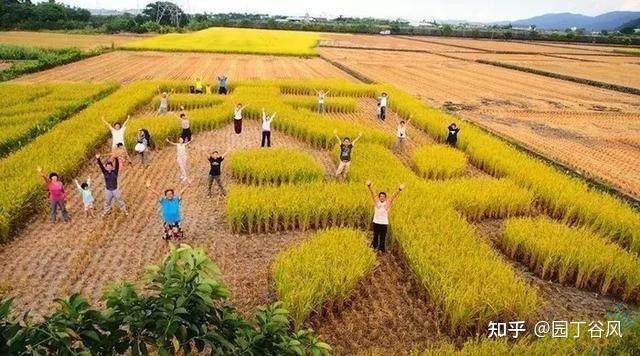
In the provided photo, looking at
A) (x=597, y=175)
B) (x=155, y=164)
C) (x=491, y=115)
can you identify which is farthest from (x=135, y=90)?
(x=597, y=175)

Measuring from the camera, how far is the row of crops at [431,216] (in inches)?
261

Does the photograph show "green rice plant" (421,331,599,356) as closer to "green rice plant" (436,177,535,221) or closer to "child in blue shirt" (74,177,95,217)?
"green rice plant" (436,177,535,221)

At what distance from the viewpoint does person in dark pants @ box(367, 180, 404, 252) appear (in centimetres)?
802

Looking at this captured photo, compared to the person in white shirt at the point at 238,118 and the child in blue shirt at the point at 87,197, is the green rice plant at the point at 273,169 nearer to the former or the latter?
the person in white shirt at the point at 238,118

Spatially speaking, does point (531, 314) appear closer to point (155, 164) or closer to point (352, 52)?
point (155, 164)

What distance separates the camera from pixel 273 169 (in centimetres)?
1171

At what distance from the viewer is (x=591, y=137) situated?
742 inches

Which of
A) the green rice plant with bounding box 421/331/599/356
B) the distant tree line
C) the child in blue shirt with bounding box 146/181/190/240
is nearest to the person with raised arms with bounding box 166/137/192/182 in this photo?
the child in blue shirt with bounding box 146/181/190/240

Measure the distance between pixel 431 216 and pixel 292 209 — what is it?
2.69 metres

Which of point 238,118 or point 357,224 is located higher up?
point 238,118

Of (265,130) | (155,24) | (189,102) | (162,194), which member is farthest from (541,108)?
(155,24)

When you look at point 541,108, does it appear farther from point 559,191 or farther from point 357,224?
point 357,224

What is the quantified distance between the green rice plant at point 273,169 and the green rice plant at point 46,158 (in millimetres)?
4009

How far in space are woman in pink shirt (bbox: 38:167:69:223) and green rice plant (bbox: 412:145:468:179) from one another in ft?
27.9
